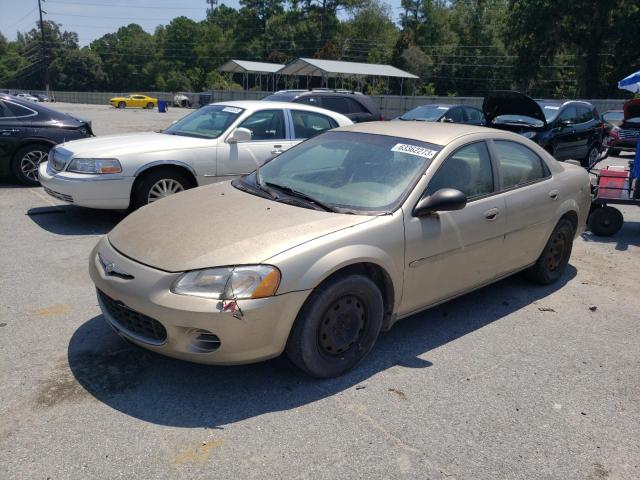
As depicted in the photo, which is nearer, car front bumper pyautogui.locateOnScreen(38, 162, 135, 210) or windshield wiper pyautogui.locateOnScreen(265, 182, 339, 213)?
windshield wiper pyautogui.locateOnScreen(265, 182, 339, 213)

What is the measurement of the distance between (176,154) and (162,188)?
450mm

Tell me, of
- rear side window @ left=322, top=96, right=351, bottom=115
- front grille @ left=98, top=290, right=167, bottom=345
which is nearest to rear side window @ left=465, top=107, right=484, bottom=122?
rear side window @ left=322, top=96, right=351, bottom=115

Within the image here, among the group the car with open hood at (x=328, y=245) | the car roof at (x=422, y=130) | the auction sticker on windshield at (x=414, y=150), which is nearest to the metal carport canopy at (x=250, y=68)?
the car roof at (x=422, y=130)

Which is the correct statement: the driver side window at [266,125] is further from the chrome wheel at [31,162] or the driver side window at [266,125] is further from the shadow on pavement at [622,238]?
the shadow on pavement at [622,238]

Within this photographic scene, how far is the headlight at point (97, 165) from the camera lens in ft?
20.8

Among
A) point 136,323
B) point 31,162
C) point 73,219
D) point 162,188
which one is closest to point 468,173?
point 136,323

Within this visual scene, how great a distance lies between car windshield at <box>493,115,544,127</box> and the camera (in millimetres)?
10914

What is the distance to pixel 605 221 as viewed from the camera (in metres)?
7.33

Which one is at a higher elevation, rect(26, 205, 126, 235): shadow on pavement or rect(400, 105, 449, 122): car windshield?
rect(400, 105, 449, 122): car windshield

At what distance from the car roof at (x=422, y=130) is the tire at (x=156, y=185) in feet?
9.42

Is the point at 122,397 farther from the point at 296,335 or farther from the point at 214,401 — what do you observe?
the point at 296,335

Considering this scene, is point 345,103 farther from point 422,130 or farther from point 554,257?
point 422,130

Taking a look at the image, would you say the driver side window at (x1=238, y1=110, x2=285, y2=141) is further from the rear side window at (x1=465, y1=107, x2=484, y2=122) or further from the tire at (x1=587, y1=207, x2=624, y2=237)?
the rear side window at (x1=465, y1=107, x2=484, y2=122)

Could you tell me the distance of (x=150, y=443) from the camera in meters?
2.76
